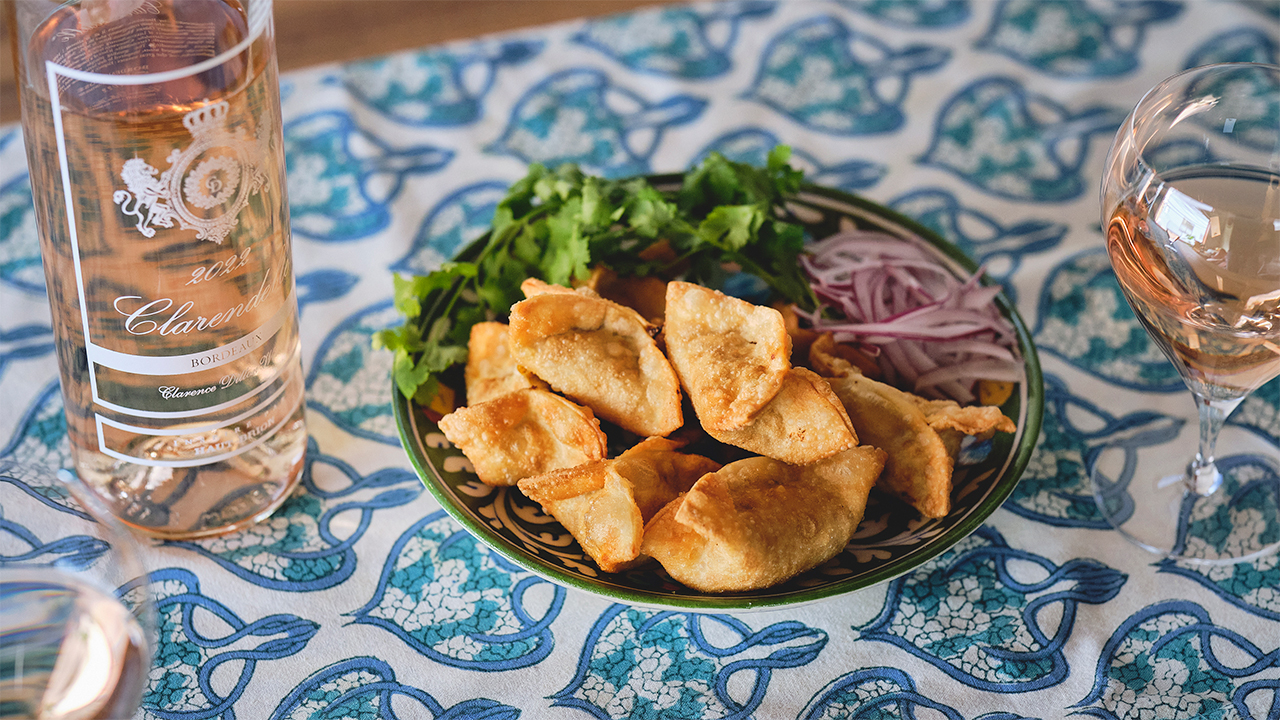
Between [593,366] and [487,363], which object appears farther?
[487,363]

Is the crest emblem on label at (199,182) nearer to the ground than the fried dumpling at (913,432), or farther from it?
farther from it

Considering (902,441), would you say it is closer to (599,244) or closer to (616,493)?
(616,493)

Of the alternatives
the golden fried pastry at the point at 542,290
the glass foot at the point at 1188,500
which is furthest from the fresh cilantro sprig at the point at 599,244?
the glass foot at the point at 1188,500

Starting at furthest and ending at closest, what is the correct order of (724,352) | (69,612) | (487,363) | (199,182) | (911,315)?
(911,315)
(487,363)
(724,352)
(199,182)
(69,612)

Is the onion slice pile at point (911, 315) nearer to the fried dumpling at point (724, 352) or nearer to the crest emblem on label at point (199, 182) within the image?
the fried dumpling at point (724, 352)

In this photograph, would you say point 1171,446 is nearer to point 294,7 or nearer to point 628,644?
point 628,644

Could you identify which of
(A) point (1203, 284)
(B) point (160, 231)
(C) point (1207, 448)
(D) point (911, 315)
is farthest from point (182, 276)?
(C) point (1207, 448)
